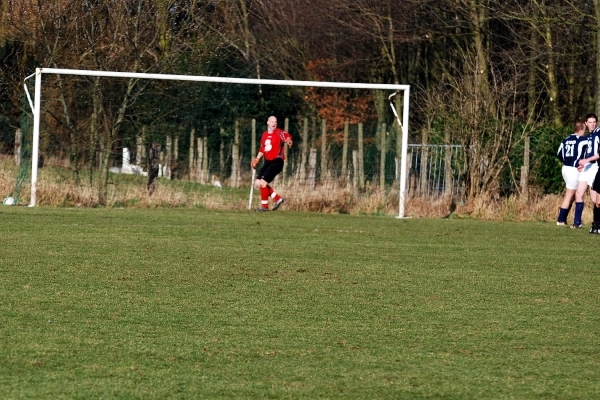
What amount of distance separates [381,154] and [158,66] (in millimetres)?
4606

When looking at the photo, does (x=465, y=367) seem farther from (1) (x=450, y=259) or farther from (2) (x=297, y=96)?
(2) (x=297, y=96)

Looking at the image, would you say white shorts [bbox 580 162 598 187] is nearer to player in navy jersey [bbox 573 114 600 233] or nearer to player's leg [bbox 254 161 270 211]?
player in navy jersey [bbox 573 114 600 233]

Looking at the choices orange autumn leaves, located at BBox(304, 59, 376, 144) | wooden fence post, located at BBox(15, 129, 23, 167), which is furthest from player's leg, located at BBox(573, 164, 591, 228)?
orange autumn leaves, located at BBox(304, 59, 376, 144)

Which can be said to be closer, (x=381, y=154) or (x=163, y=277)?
(x=163, y=277)

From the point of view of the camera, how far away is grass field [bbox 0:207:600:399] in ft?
17.0

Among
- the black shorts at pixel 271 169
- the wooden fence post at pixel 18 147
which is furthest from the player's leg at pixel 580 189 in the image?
the wooden fence post at pixel 18 147

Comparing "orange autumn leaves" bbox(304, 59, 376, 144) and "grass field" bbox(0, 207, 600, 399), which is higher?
"orange autumn leaves" bbox(304, 59, 376, 144)

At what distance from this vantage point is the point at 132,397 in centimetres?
477

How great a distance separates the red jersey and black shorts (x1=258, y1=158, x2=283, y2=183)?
0.24ft

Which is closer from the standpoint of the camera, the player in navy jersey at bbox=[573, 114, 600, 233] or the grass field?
the grass field

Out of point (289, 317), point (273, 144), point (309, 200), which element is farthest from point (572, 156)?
point (289, 317)

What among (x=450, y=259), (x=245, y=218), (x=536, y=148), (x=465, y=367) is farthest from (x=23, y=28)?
(x=465, y=367)

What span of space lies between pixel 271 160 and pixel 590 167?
5276 mm

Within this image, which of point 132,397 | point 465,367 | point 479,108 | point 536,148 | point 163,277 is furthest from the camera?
point 536,148
